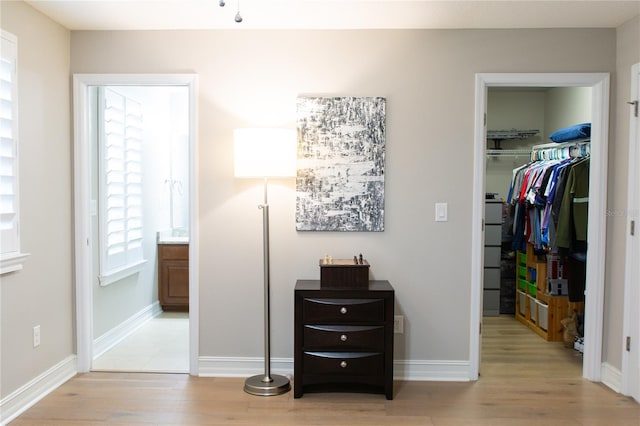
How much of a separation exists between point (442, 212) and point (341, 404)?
140 centimetres

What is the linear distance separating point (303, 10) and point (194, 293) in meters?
1.96

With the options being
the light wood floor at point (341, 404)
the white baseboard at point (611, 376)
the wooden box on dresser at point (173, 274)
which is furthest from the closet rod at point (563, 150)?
the wooden box on dresser at point (173, 274)

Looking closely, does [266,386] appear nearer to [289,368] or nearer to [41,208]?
[289,368]

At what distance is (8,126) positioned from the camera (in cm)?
288

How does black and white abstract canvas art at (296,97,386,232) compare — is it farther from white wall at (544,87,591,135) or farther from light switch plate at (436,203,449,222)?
white wall at (544,87,591,135)

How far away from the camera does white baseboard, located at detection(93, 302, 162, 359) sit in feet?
13.5

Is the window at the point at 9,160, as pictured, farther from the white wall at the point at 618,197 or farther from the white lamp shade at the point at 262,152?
the white wall at the point at 618,197

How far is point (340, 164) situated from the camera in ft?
11.7

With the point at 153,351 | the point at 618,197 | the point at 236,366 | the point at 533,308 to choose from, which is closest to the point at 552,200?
the point at 618,197

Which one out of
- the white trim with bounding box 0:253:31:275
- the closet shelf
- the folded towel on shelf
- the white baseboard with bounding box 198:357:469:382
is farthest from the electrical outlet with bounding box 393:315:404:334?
the closet shelf

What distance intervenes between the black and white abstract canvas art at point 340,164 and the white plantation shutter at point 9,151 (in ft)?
5.46

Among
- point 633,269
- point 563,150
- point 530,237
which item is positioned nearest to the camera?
point 633,269

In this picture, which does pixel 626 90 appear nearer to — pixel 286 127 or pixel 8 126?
pixel 286 127

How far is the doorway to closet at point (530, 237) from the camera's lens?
4.14 m
